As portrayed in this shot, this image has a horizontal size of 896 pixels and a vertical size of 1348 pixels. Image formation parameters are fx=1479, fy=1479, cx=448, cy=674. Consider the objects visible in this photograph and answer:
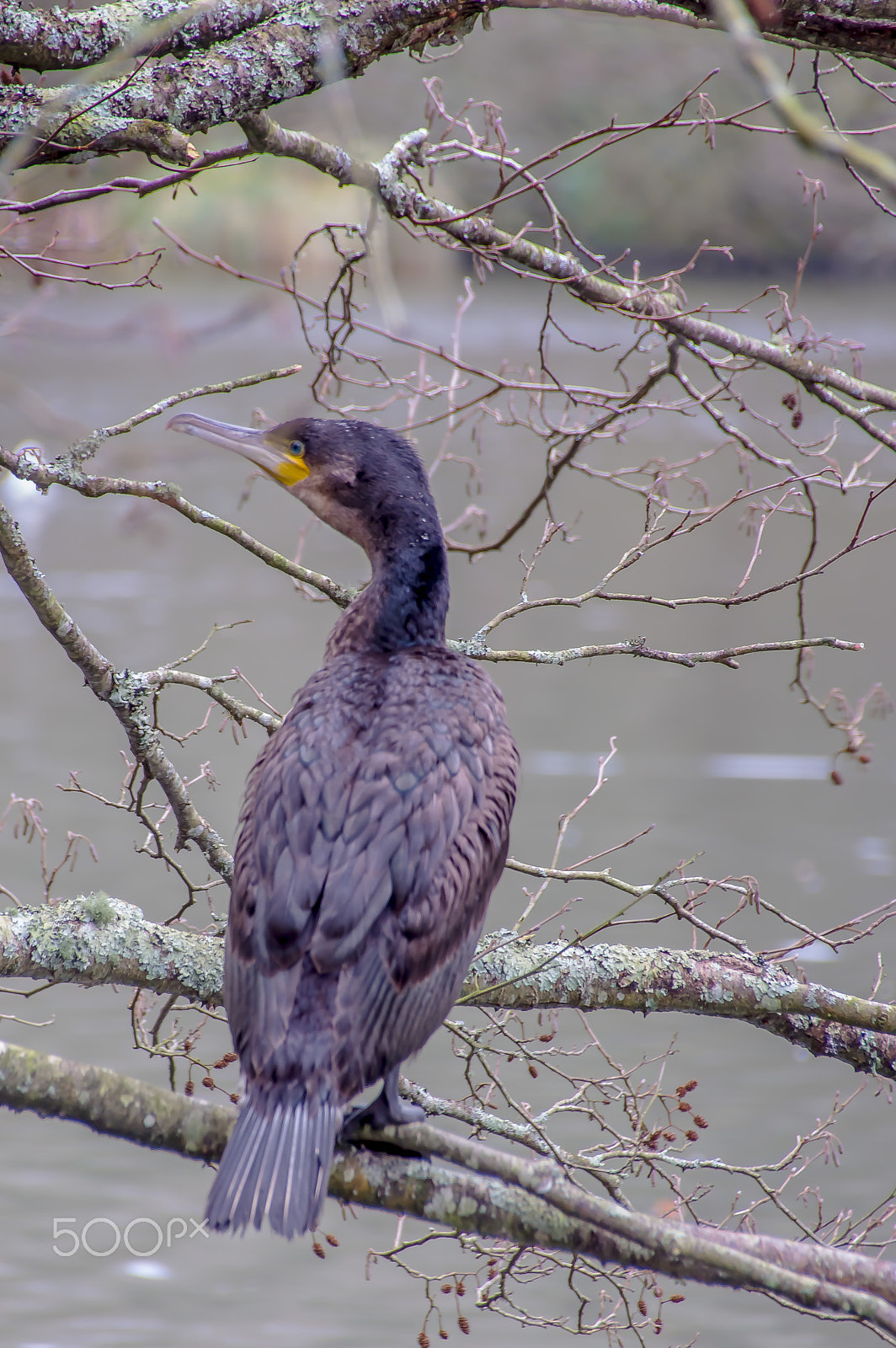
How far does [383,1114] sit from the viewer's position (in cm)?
211

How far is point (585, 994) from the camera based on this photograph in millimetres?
2713

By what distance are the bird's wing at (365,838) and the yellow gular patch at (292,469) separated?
0.56 m

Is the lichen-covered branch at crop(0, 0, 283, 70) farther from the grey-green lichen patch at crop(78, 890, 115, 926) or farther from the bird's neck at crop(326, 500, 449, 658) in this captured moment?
the grey-green lichen patch at crop(78, 890, 115, 926)

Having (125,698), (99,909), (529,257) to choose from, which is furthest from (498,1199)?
(529,257)

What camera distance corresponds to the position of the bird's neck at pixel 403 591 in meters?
2.83

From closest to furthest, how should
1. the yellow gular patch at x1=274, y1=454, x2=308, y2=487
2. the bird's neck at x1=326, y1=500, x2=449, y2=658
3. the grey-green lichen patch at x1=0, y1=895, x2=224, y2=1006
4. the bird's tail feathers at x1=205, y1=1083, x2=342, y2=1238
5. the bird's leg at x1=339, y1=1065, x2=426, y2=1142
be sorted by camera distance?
the bird's tail feathers at x1=205, y1=1083, x2=342, y2=1238, the bird's leg at x1=339, y1=1065, x2=426, y2=1142, the grey-green lichen patch at x1=0, y1=895, x2=224, y2=1006, the bird's neck at x1=326, y1=500, x2=449, y2=658, the yellow gular patch at x1=274, y1=454, x2=308, y2=487

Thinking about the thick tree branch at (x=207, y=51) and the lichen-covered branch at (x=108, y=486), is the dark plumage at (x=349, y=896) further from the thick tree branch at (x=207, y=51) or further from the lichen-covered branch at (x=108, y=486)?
the thick tree branch at (x=207, y=51)

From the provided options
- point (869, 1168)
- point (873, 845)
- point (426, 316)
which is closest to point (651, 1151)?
point (869, 1168)

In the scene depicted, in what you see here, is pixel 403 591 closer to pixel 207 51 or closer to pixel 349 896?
pixel 349 896

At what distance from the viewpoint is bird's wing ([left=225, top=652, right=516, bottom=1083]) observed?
6.99 ft

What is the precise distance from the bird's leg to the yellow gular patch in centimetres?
129

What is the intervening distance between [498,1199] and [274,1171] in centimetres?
29

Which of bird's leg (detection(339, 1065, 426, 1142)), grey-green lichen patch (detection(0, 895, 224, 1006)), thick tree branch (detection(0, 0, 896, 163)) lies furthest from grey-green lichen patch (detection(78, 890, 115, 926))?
thick tree branch (detection(0, 0, 896, 163))

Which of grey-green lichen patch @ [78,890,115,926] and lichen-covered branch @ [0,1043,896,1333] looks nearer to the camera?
lichen-covered branch @ [0,1043,896,1333]
